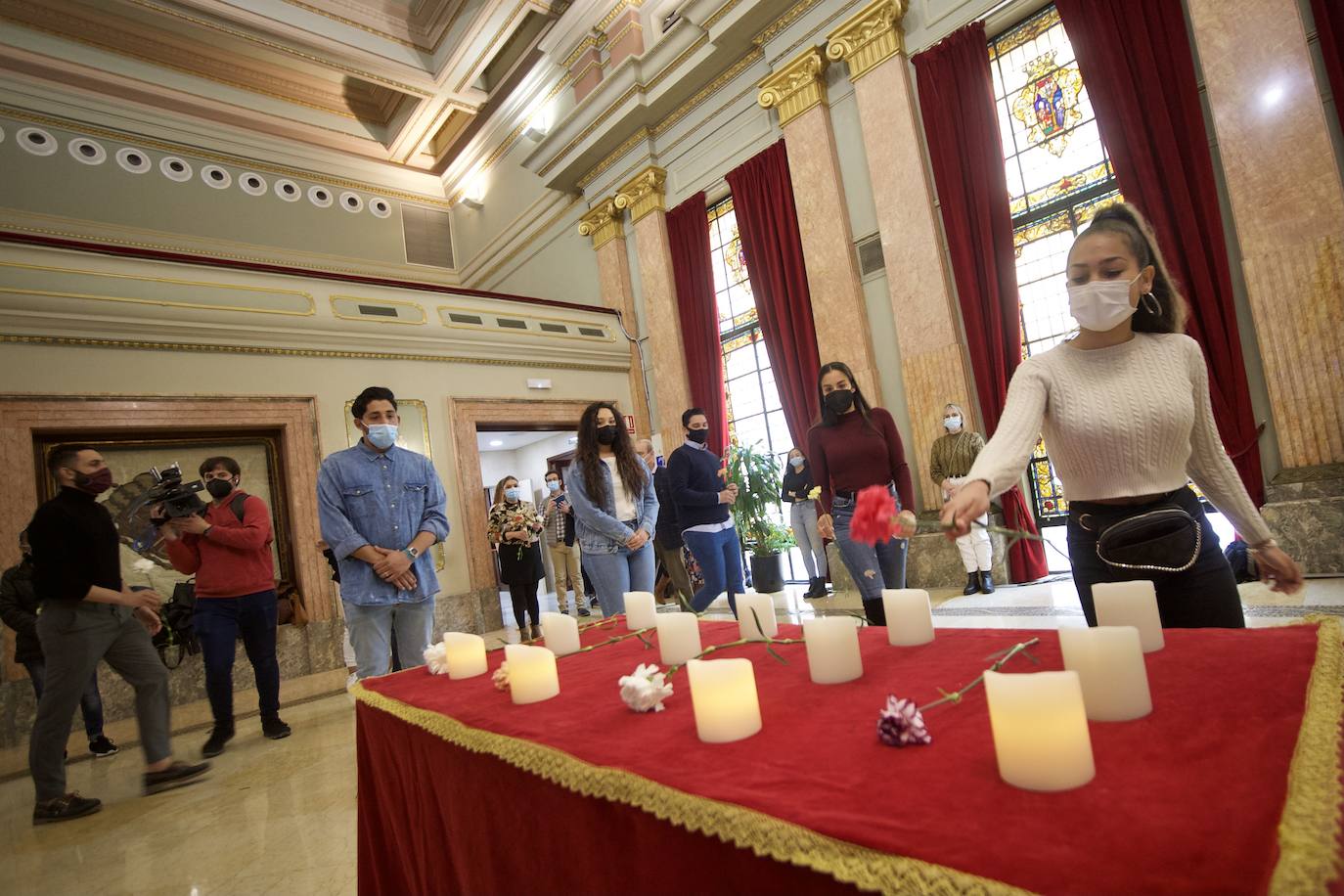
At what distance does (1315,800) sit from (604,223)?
9.58 m

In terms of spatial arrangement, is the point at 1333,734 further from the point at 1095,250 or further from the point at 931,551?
the point at 931,551

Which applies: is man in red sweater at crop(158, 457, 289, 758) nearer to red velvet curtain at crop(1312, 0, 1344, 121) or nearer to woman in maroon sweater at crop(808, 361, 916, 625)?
woman in maroon sweater at crop(808, 361, 916, 625)

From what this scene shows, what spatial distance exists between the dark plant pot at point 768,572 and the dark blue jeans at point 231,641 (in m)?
4.16

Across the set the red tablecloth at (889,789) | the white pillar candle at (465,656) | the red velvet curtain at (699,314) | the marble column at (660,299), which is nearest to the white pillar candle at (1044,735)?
the red tablecloth at (889,789)

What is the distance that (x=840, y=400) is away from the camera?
3000 millimetres

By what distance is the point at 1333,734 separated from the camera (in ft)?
2.27

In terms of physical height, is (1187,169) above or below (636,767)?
above

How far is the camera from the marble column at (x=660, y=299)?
8.68 meters

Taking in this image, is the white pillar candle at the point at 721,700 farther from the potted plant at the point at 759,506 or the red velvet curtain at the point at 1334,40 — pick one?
the potted plant at the point at 759,506

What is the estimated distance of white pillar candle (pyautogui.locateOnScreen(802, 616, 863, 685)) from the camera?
1.17 m

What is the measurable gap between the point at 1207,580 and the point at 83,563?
3.81m

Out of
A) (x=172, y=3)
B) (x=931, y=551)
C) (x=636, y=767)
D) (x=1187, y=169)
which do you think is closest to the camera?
(x=636, y=767)

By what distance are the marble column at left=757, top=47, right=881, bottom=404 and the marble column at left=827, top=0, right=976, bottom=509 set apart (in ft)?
1.15

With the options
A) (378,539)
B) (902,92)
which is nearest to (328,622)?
(378,539)
